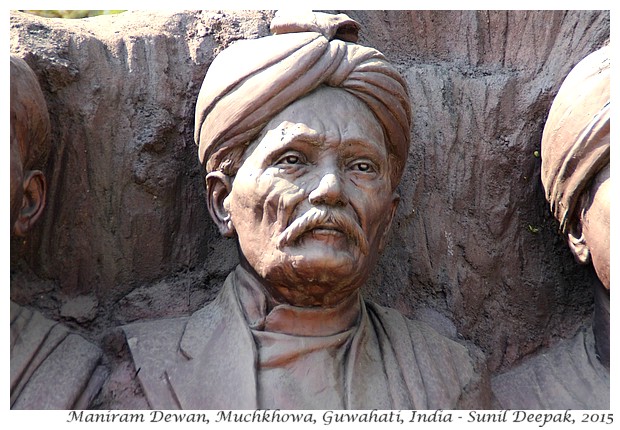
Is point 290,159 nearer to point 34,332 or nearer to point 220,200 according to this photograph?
point 220,200

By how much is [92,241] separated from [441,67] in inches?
52.3

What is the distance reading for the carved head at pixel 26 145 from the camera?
3229mm

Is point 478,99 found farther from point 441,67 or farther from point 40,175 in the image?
point 40,175

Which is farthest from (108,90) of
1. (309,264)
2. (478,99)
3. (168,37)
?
(478,99)

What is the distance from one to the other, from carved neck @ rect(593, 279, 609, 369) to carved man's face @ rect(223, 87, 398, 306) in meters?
0.75

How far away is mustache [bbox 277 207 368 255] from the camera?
313 centimetres

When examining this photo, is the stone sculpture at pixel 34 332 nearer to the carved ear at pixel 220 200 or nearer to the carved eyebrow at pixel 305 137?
the carved ear at pixel 220 200

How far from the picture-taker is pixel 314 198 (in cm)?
314

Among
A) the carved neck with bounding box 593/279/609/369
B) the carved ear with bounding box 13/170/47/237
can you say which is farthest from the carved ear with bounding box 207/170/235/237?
the carved neck with bounding box 593/279/609/369

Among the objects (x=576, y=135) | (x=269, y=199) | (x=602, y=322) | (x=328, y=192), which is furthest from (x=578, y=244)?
(x=269, y=199)

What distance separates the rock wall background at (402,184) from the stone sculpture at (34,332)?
17cm

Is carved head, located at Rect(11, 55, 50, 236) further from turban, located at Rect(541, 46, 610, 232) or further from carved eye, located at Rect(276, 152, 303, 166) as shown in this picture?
turban, located at Rect(541, 46, 610, 232)

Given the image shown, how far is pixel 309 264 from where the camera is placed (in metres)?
3.15

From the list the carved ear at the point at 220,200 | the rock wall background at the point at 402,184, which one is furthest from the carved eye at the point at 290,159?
the rock wall background at the point at 402,184
